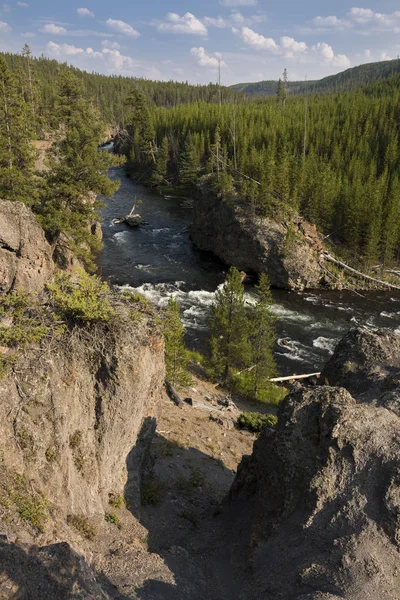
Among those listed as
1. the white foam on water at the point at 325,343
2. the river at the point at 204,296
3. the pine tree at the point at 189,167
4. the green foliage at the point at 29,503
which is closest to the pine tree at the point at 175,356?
the river at the point at 204,296

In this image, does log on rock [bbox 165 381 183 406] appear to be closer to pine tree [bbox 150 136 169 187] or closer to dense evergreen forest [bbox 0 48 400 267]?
dense evergreen forest [bbox 0 48 400 267]

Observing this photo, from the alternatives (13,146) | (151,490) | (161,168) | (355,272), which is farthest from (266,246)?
(161,168)

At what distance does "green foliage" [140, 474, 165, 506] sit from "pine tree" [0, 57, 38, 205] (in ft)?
95.2

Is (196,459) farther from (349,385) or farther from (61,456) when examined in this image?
(61,456)

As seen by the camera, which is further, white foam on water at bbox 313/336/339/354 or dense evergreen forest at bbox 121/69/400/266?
dense evergreen forest at bbox 121/69/400/266

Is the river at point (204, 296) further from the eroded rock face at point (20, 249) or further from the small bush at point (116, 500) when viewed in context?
the small bush at point (116, 500)

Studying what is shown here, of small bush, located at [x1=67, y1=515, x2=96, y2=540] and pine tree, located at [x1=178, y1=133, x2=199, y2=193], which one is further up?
pine tree, located at [x1=178, y1=133, x2=199, y2=193]

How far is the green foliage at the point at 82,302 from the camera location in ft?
42.4

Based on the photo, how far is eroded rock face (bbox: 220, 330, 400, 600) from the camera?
1048cm

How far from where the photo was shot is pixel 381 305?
4909cm

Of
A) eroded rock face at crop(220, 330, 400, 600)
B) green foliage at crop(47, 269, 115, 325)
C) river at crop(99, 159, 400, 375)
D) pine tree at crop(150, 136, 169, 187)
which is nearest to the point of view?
eroded rock face at crop(220, 330, 400, 600)

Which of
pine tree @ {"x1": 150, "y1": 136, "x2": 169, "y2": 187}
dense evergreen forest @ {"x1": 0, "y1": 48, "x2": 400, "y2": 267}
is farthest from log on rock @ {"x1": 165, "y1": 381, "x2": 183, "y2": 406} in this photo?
pine tree @ {"x1": 150, "y1": 136, "x2": 169, "y2": 187}

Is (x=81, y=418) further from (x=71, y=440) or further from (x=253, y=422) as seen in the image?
(x=253, y=422)

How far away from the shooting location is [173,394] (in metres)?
28.2
